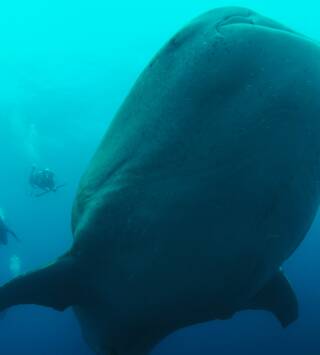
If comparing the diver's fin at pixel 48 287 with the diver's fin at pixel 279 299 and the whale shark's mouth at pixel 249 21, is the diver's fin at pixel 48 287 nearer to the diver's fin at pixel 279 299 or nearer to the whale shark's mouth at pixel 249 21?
the whale shark's mouth at pixel 249 21

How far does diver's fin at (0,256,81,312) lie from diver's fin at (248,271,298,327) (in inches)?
81.7

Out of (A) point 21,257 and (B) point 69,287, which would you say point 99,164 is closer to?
(B) point 69,287

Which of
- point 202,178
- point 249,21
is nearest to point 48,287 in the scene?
point 202,178

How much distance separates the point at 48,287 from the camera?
355 centimetres

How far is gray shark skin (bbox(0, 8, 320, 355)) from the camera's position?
2375 millimetres

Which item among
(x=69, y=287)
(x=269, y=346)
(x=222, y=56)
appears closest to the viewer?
(x=222, y=56)

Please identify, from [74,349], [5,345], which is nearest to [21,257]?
[5,345]

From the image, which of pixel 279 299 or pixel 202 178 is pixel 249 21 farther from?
→ pixel 279 299

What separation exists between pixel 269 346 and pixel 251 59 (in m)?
21.4

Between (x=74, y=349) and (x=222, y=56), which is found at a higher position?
(x=222, y=56)

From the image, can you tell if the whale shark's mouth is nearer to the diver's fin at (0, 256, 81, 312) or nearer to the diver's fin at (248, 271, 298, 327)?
the diver's fin at (0, 256, 81, 312)

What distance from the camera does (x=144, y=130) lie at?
2.67 meters

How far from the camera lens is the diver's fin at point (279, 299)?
15.2 ft

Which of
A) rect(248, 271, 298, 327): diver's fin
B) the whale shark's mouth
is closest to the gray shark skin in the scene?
the whale shark's mouth
